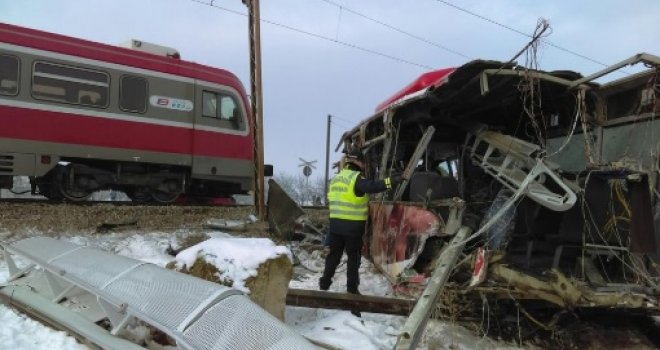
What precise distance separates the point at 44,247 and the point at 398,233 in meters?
3.60

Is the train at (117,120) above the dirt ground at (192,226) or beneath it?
above

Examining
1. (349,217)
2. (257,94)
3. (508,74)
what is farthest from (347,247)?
(257,94)

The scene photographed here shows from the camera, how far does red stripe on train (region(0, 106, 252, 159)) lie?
29.9 feet

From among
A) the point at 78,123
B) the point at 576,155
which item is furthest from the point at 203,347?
the point at 78,123

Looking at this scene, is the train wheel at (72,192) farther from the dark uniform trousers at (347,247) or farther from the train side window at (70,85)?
the dark uniform trousers at (347,247)

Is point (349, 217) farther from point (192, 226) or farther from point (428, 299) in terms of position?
point (192, 226)

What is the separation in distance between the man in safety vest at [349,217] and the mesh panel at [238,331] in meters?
2.38

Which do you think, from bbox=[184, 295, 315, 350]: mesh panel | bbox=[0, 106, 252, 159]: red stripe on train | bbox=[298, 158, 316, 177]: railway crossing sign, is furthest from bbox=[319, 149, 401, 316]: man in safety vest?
bbox=[298, 158, 316, 177]: railway crossing sign

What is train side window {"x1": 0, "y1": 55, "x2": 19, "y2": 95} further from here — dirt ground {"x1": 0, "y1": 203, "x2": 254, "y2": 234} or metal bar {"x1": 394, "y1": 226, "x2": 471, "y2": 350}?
metal bar {"x1": 394, "y1": 226, "x2": 471, "y2": 350}

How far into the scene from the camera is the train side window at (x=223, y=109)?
11438mm

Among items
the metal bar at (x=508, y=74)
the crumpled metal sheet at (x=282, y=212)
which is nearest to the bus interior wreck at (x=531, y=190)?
the metal bar at (x=508, y=74)

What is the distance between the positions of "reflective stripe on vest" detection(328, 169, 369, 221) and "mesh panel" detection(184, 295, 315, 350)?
2.42m

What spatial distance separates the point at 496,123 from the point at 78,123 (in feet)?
22.5

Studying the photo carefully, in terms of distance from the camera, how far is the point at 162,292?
382 centimetres
